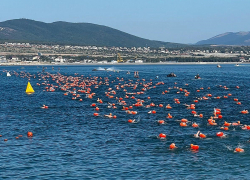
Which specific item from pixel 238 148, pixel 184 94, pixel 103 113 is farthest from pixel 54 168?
pixel 184 94

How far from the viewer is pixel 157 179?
108 ft

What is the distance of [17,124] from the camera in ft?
176

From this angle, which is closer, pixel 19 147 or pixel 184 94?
pixel 19 147

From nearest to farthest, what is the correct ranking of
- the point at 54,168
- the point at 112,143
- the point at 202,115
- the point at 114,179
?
the point at 114,179 → the point at 54,168 → the point at 112,143 → the point at 202,115

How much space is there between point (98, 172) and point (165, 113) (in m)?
29.6

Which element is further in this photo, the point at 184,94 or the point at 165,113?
the point at 184,94

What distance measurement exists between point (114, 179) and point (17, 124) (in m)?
24.4

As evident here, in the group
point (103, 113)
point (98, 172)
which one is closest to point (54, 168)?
point (98, 172)

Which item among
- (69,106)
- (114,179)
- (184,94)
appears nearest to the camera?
(114,179)

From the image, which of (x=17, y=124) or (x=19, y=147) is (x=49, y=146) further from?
(x=17, y=124)

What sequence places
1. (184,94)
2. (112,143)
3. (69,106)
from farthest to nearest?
(184,94) → (69,106) → (112,143)

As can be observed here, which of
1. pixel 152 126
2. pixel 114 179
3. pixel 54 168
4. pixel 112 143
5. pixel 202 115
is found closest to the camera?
pixel 114 179

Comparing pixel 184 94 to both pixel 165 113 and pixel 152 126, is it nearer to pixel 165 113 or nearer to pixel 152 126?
pixel 165 113

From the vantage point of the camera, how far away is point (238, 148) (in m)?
40.3
